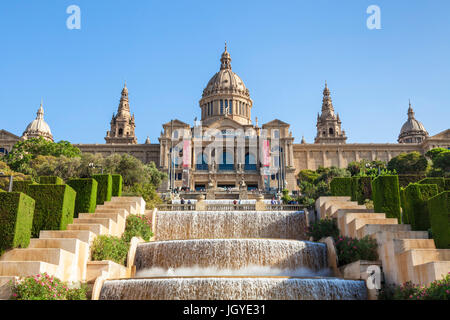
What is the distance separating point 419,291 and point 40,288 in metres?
10.8

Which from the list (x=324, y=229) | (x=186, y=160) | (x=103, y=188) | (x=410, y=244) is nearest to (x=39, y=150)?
(x=186, y=160)

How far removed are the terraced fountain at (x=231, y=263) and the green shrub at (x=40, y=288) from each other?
1.86 metres

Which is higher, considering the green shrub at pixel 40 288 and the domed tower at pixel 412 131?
the domed tower at pixel 412 131

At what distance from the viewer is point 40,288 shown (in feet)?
41.4

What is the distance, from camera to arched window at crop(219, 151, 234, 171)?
2945 inches

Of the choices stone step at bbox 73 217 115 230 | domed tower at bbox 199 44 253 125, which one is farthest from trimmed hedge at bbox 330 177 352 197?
domed tower at bbox 199 44 253 125

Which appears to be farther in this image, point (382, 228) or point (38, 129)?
point (38, 129)

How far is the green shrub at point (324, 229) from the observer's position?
71.4 ft

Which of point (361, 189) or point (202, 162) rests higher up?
point (202, 162)

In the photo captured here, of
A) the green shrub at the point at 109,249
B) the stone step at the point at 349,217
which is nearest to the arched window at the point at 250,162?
the stone step at the point at 349,217

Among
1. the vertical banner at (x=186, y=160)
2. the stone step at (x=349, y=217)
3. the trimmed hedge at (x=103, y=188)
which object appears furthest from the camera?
the vertical banner at (x=186, y=160)

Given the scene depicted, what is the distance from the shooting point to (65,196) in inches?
719

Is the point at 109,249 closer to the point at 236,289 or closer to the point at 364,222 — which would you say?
the point at 236,289

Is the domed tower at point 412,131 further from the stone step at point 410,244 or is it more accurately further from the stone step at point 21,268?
the stone step at point 21,268
